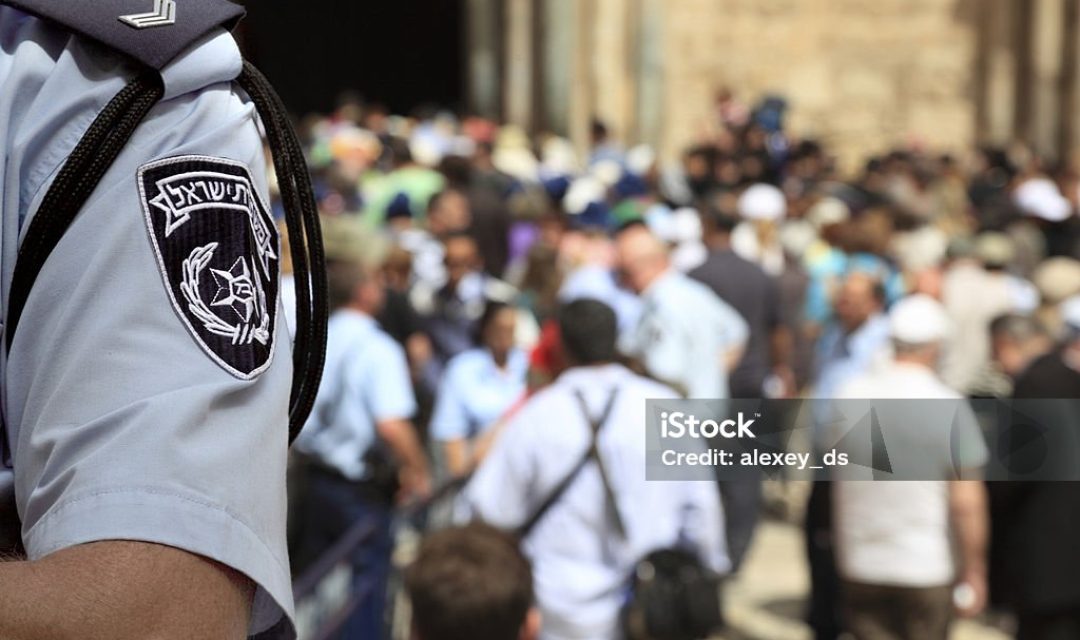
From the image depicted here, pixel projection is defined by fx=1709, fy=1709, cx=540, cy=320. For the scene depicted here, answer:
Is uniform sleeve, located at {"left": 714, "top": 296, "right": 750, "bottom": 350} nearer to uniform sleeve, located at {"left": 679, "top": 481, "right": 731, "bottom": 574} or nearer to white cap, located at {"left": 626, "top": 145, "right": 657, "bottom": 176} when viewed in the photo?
uniform sleeve, located at {"left": 679, "top": 481, "right": 731, "bottom": 574}

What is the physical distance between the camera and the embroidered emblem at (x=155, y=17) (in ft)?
4.40

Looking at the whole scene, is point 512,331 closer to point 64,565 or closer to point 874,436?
point 874,436

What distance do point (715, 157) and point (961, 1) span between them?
10895mm

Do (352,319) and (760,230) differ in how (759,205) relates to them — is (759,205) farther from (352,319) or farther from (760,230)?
(352,319)

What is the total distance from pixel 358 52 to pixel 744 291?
78.4ft

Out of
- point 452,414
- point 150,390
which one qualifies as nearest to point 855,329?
point 452,414

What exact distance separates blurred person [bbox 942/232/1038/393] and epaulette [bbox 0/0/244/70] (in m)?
8.04

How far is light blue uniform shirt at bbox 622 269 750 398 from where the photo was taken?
744cm

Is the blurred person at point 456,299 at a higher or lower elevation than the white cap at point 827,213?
lower

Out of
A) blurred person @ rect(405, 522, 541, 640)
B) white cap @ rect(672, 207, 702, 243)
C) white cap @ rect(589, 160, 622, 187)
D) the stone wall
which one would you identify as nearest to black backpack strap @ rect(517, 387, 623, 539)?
blurred person @ rect(405, 522, 541, 640)

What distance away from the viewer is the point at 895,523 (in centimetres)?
596

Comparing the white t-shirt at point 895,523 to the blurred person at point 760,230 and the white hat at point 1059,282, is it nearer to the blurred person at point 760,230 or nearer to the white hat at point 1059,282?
the white hat at point 1059,282

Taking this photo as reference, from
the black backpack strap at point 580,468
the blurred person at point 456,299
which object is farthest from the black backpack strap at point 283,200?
the blurred person at point 456,299

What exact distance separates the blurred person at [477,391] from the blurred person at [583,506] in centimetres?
221
